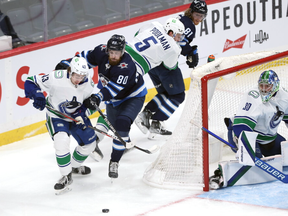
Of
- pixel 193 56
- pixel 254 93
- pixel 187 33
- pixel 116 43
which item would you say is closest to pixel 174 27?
pixel 187 33

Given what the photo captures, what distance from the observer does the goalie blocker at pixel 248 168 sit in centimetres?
377

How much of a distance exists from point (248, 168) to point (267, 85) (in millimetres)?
577

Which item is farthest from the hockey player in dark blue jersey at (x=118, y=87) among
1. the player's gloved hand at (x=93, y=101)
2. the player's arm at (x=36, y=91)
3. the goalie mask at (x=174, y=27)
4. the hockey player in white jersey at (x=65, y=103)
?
the goalie mask at (x=174, y=27)

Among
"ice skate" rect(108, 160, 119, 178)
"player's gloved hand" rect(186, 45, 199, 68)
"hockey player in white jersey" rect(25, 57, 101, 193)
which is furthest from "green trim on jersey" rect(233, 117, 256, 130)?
"player's gloved hand" rect(186, 45, 199, 68)

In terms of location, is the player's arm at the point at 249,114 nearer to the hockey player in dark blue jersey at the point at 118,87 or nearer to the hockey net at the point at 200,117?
the hockey net at the point at 200,117

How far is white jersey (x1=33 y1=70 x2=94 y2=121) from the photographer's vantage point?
13.0ft

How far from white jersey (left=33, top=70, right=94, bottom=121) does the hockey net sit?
0.71m

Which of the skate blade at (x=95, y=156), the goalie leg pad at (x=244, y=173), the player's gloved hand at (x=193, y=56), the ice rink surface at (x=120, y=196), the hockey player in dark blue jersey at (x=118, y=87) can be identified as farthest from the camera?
the player's gloved hand at (x=193, y=56)

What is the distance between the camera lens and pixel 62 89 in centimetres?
397

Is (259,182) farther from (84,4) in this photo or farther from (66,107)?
(84,4)

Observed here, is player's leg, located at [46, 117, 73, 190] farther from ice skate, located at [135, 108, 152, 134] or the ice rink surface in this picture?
ice skate, located at [135, 108, 152, 134]

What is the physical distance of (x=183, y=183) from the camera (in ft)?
13.3

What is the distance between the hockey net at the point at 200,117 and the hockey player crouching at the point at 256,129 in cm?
13

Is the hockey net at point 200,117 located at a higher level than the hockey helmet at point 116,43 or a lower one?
lower
